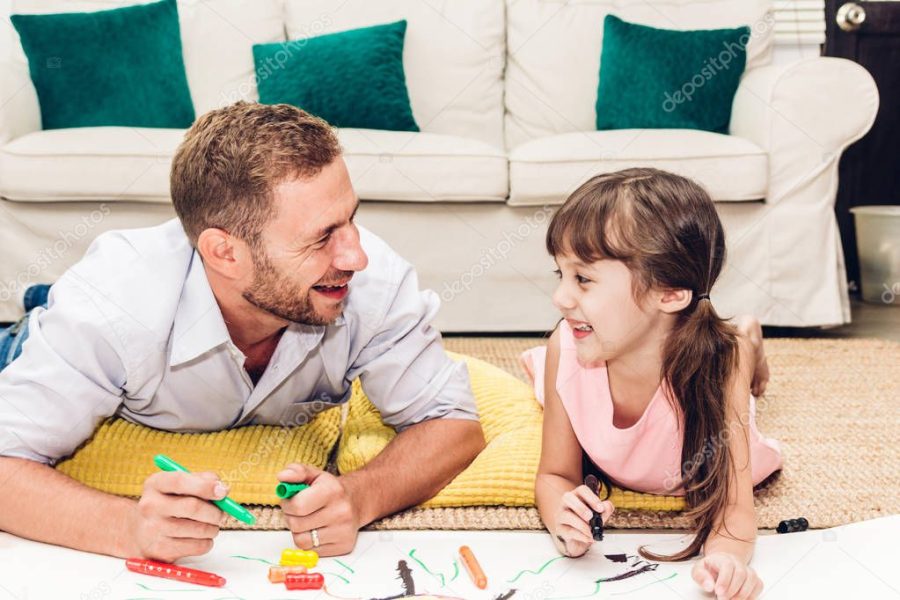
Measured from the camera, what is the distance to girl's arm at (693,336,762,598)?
94 cm

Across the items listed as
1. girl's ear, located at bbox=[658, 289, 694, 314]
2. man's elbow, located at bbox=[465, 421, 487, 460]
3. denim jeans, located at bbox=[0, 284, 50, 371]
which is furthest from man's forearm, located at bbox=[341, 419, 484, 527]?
denim jeans, located at bbox=[0, 284, 50, 371]

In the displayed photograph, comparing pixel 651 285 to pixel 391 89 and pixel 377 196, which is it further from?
pixel 391 89

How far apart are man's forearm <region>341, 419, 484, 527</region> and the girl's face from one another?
9.6 inches

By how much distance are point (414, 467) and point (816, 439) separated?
73cm

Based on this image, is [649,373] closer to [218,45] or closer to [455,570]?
[455,570]

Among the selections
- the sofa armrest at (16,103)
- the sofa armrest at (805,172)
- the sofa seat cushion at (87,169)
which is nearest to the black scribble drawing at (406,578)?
the sofa seat cushion at (87,169)

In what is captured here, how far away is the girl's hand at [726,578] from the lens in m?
0.93

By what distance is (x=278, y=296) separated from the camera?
3.75 ft

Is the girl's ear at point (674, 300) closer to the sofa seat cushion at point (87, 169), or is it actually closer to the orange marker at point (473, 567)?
the orange marker at point (473, 567)

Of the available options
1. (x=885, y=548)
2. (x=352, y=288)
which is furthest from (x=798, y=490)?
(x=352, y=288)

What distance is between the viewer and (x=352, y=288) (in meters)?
1.25

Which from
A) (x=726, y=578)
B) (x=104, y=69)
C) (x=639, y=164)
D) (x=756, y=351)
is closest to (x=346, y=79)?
(x=104, y=69)

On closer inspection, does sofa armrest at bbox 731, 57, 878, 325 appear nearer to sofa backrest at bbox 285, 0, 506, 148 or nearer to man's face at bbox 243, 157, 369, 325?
sofa backrest at bbox 285, 0, 506, 148

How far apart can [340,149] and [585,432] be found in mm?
471
